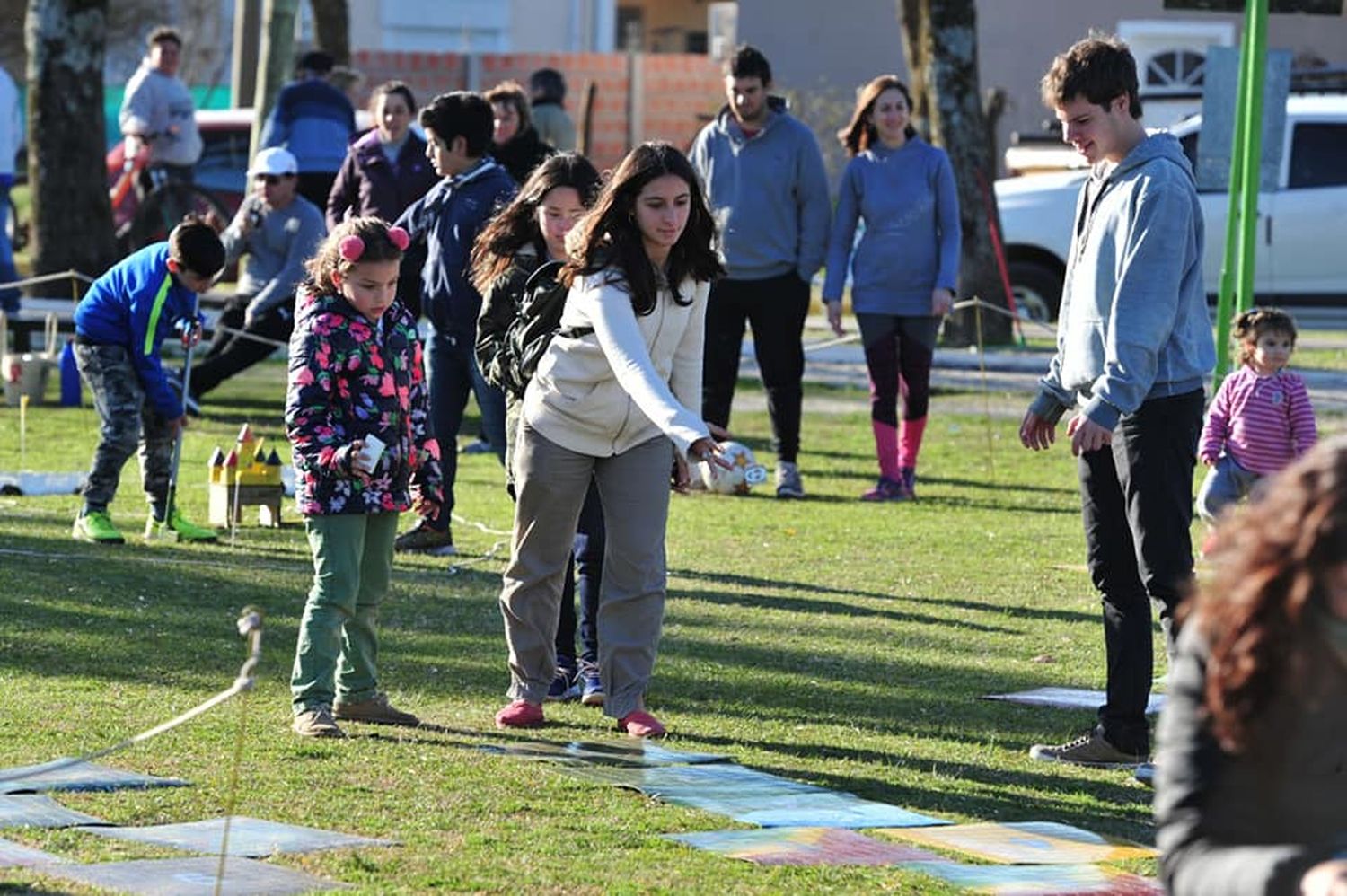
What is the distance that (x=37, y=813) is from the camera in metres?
5.92

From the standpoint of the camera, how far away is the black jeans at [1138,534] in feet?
22.6

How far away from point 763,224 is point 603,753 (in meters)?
6.37

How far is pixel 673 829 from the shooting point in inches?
241

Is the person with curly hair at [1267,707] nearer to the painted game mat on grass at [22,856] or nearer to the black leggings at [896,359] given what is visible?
the painted game mat on grass at [22,856]

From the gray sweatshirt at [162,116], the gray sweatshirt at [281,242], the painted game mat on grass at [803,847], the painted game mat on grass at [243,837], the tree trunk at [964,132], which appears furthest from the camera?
the gray sweatshirt at [162,116]

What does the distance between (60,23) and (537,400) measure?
13.6m

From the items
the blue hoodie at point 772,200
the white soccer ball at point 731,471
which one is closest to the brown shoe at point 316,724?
the white soccer ball at point 731,471

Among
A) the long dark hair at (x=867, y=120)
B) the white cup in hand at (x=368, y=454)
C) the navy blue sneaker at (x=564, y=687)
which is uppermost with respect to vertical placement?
the long dark hair at (x=867, y=120)

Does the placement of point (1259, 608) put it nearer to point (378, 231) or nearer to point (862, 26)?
point (378, 231)

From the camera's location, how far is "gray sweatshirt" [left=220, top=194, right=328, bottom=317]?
14.9 m

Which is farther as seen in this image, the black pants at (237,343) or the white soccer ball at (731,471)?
the black pants at (237,343)

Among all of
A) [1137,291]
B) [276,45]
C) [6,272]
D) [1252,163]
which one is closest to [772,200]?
[1252,163]

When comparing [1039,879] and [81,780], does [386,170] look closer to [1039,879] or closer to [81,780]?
[81,780]

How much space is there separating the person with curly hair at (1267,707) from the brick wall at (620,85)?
3578 cm
